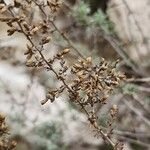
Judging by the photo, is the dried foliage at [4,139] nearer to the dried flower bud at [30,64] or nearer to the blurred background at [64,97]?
the dried flower bud at [30,64]

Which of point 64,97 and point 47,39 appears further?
point 64,97

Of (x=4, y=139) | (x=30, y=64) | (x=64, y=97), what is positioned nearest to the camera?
(x=4, y=139)

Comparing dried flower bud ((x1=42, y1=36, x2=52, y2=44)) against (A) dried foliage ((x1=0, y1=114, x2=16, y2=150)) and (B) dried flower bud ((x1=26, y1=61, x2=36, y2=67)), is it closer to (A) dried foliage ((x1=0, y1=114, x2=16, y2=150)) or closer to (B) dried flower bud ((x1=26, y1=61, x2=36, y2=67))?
(B) dried flower bud ((x1=26, y1=61, x2=36, y2=67))

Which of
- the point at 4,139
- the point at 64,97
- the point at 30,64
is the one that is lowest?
the point at 4,139

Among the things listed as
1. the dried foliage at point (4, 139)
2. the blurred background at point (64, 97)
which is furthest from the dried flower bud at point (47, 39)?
the blurred background at point (64, 97)

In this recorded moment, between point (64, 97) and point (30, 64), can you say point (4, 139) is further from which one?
point (64, 97)

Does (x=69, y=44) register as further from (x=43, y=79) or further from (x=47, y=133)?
(x=43, y=79)

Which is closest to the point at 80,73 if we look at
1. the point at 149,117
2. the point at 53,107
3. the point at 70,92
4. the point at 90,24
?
the point at 70,92

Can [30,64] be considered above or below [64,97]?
below

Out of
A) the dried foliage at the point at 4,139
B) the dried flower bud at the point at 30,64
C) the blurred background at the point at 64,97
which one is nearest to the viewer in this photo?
the dried foliage at the point at 4,139

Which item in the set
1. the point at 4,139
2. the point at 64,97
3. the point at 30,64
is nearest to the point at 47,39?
the point at 30,64
